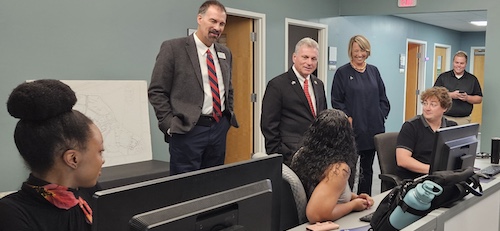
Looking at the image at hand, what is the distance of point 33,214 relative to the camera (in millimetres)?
1120

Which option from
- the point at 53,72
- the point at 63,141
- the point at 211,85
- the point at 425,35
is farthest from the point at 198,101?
the point at 425,35

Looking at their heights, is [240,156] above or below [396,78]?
below

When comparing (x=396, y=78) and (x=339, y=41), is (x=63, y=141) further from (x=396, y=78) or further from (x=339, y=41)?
(x=396, y=78)

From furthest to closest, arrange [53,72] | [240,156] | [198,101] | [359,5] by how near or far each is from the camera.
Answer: [359,5], [240,156], [53,72], [198,101]

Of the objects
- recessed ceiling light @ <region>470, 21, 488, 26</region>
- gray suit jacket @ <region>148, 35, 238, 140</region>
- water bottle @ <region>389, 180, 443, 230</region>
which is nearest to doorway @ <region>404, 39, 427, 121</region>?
recessed ceiling light @ <region>470, 21, 488, 26</region>

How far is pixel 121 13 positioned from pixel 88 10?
0.29 meters

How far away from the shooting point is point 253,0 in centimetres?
486

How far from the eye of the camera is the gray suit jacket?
2.54 metres

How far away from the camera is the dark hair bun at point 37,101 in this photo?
1.08 meters

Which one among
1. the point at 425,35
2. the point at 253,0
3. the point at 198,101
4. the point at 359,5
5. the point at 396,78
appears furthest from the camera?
the point at 425,35

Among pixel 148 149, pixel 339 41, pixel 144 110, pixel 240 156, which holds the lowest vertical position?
pixel 240 156

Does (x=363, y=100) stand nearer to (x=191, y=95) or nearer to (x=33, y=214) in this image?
(x=191, y=95)

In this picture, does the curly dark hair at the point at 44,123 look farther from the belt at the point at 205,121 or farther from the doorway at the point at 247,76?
the doorway at the point at 247,76

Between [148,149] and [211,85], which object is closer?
[211,85]
